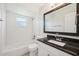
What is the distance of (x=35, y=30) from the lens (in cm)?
220

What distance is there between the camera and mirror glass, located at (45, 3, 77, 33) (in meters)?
1.39

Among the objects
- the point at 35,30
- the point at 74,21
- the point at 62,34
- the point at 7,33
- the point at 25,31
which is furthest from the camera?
the point at 35,30

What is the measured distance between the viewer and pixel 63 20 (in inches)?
63.4

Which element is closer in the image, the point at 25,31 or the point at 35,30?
the point at 25,31

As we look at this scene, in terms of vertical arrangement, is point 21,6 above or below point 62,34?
above

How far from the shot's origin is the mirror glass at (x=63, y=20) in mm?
1392

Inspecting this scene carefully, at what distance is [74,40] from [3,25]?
1561 millimetres

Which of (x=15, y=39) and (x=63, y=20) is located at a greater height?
(x=63, y=20)

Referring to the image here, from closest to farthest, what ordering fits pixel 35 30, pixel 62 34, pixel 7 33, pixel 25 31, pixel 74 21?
1. pixel 74 21
2. pixel 62 34
3. pixel 7 33
4. pixel 25 31
5. pixel 35 30

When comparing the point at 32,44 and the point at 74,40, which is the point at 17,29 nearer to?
the point at 32,44

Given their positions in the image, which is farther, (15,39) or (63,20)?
(15,39)

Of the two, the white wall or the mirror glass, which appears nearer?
the mirror glass

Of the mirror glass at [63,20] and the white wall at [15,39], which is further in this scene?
the white wall at [15,39]

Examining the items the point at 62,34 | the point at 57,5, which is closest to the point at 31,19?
the point at 57,5
